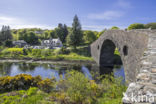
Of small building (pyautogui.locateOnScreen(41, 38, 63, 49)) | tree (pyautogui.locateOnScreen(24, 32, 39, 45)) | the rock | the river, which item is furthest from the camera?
tree (pyautogui.locateOnScreen(24, 32, 39, 45))

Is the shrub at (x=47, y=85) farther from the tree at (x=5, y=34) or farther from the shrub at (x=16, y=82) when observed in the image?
the tree at (x=5, y=34)

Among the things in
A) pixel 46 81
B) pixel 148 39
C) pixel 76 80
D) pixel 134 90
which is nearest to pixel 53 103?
pixel 76 80

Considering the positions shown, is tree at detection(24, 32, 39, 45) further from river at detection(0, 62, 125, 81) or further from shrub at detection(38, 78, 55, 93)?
shrub at detection(38, 78, 55, 93)

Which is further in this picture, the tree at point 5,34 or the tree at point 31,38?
the tree at point 5,34

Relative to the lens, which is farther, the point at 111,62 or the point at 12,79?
the point at 111,62

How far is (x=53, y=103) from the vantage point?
718cm

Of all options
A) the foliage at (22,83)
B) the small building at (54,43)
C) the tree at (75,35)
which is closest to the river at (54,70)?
the foliage at (22,83)

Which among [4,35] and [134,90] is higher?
[4,35]

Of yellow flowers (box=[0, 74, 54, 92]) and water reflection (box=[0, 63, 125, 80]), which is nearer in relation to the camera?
yellow flowers (box=[0, 74, 54, 92])

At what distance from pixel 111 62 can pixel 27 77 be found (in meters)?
24.8

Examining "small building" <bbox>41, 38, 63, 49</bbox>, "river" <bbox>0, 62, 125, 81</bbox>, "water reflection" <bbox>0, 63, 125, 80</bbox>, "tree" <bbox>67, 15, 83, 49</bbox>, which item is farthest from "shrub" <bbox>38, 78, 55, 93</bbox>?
"small building" <bbox>41, 38, 63, 49</bbox>

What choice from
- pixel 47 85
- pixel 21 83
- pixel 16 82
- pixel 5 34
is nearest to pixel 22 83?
pixel 21 83

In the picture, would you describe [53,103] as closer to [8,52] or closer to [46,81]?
[46,81]

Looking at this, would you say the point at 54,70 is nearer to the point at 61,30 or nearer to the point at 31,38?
the point at 61,30
